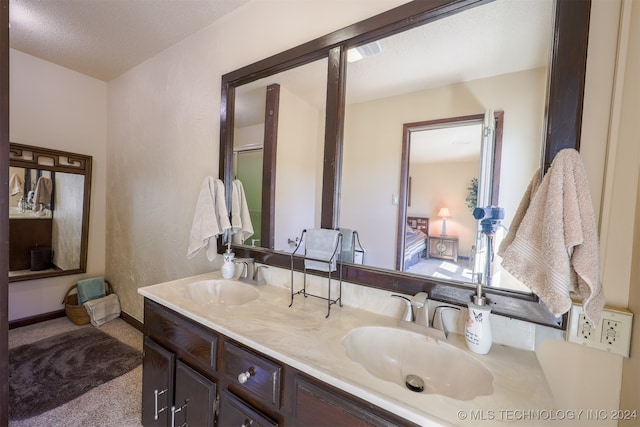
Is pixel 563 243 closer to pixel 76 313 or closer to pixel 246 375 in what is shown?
pixel 246 375

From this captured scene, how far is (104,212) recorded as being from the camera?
2.77 meters

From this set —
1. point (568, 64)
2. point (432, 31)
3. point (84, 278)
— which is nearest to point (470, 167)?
point (568, 64)

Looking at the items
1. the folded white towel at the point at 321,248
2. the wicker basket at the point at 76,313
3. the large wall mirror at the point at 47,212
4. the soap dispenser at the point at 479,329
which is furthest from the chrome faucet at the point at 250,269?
the large wall mirror at the point at 47,212

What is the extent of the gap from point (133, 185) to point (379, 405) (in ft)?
8.98

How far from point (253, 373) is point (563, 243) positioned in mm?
969

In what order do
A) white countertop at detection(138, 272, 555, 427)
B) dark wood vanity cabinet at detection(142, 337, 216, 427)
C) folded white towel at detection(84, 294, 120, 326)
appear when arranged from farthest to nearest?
folded white towel at detection(84, 294, 120, 326) < dark wood vanity cabinet at detection(142, 337, 216, 427) < white countertop at detection(138, 272, 555, 427)

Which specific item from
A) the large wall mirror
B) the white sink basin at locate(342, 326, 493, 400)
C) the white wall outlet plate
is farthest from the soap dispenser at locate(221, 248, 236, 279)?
the large wall mirror

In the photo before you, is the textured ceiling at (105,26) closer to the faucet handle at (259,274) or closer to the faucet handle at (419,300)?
the faucet handle at (259,274)

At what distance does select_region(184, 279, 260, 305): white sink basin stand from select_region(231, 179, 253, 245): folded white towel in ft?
0.93

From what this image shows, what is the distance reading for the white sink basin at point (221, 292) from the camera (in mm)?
1362

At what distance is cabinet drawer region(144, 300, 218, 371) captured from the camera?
97 cm

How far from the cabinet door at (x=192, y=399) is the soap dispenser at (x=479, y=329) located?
92 cm

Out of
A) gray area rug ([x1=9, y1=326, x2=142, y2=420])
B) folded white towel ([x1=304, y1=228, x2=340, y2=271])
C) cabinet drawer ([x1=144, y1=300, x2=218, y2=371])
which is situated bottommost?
gray area rug ([x1=9, y1=326, x2=142, y2=420])

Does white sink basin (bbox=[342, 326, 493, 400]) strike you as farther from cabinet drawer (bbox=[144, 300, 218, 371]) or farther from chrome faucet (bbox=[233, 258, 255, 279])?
chrome faucet (bbox=[233, 258, 255, 279])
